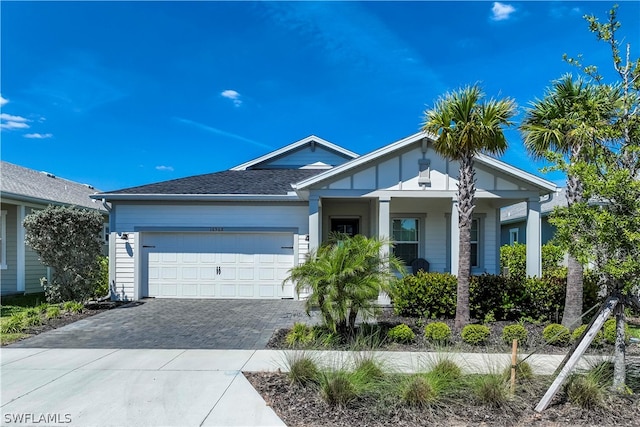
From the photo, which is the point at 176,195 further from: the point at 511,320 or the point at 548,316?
the point at 548,316

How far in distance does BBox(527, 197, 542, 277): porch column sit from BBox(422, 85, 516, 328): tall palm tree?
3.41 meters

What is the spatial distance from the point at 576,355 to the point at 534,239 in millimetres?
7453

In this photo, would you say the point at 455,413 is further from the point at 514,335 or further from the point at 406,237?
the point at 406,237

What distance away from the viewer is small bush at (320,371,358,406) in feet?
15.0

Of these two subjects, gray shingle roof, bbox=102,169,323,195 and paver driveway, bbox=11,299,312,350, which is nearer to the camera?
paver driveway, bbox=11,299,312,350

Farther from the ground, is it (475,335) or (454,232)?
(454,232)

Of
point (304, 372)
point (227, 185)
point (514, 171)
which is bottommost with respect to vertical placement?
point (304, 372)

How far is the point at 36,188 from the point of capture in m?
15.9

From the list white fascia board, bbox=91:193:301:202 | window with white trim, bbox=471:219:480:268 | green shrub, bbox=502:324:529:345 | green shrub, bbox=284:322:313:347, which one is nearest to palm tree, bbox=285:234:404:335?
green shrub, bbox=284:322:313:347

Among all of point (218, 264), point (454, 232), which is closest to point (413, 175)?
point (454, 232)

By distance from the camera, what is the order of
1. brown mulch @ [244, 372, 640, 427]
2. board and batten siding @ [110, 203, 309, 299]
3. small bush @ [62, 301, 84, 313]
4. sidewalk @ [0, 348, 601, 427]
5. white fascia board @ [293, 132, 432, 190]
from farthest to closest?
board and batten siding @ [110, 203, 309, 299] < white fascia board @ [293, 132, 432, 190] < small bush @ [62, 301, 84, 313] < sidewalk @ [0, 348, 601, 427] < brown mulch @ [244, 372, 640, 427]

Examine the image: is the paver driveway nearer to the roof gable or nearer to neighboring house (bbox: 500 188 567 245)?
the roof gable

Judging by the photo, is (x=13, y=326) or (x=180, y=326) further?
(x=180, y=326)

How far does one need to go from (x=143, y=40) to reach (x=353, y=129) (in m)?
11.6
